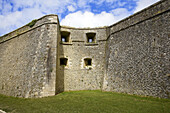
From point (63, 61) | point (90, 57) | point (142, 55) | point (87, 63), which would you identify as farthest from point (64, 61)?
point (142, 55)

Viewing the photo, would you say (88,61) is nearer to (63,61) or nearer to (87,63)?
(87,63)

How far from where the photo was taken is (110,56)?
11055mm

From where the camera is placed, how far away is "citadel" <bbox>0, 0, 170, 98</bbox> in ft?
24.9

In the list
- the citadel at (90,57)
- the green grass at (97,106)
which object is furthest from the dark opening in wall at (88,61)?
the green grass at (97,106)

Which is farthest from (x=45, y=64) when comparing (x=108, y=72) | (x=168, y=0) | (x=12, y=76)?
(x=168, y=0)

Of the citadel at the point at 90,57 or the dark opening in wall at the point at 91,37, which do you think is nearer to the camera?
the citadel at the point at 90,57

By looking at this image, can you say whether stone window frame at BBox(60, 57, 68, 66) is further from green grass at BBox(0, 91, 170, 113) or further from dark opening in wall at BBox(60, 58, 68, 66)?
green grass at BBox(0, 91, 170, 113)

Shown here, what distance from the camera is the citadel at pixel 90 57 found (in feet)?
24.9

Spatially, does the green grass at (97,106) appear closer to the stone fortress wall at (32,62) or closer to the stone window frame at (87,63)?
the stone fortress wall at (32,62)

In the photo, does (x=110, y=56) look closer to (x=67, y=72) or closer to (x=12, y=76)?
(x=67, y=72)

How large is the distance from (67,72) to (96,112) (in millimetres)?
7264

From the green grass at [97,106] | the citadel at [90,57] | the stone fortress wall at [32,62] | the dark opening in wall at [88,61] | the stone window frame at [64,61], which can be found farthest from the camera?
the dark opening in wall at [88,61]

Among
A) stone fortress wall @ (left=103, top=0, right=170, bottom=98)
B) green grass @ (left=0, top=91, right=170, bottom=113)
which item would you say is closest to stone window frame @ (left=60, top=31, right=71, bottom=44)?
stone fortress wall @ (left=103, top=0, right=170, bottom=98)

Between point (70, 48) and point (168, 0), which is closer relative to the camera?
point (168, 0)
